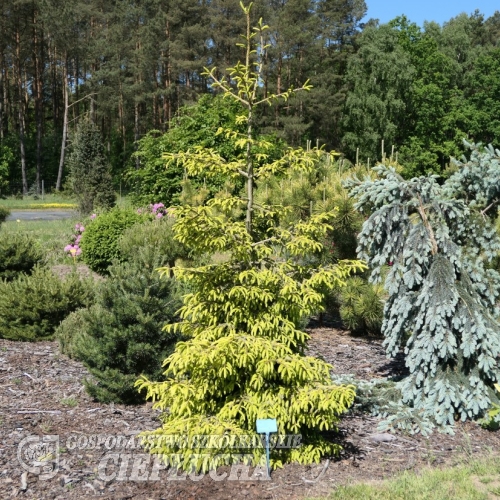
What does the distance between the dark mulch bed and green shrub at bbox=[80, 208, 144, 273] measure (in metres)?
6.40

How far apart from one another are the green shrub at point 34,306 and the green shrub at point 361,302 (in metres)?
3.54

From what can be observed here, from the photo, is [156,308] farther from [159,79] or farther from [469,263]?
[159,79]

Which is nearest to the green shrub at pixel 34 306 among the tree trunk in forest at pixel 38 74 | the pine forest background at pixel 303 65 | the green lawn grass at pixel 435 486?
the green lawn grass at pixel 435 486

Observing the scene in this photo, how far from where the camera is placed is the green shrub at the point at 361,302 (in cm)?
777

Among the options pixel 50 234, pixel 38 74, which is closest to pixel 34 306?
pixel 50 234

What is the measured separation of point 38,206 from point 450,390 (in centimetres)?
2827

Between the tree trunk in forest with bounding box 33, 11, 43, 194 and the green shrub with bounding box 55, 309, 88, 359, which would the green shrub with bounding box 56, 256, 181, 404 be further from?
the tree trunk in forest with bounding box 33, 11, 43, 194

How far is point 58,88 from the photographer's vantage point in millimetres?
45062

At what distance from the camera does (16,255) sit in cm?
922

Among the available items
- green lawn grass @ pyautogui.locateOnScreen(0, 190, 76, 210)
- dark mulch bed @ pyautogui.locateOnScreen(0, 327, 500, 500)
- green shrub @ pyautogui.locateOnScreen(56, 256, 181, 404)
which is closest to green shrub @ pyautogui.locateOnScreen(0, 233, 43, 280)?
dark mulch bed @ pyautogui.locateOnScreen(0, 327, 500, 500)

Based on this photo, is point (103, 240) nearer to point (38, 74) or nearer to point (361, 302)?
point (361, 302)

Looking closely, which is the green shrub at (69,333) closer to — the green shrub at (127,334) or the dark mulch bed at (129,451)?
the dark mulch bed at (129,451)

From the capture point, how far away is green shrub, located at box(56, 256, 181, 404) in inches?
218

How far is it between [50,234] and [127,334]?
13765mm
